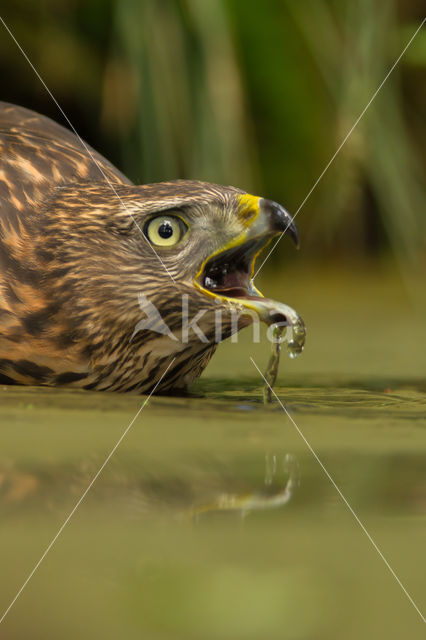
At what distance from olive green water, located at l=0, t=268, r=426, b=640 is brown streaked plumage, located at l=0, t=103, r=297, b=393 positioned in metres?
0.10

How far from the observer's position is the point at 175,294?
240cm

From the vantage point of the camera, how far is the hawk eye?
2.44 m

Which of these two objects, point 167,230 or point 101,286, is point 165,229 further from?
point 101,286

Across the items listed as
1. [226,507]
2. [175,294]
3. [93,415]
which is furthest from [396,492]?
[175,294]

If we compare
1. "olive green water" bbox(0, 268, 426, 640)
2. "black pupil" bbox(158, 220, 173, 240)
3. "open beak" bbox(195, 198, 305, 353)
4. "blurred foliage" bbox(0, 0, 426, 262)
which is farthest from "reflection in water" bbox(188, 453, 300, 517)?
"blurred foliage" bbox(0, 0, 426, 262)

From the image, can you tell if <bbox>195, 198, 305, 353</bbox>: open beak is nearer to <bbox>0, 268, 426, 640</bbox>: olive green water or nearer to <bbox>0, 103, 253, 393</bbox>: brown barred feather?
<bbox>0, 103, 253, 393</bbox>: brown barred feather

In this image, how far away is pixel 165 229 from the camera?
96.4 inches

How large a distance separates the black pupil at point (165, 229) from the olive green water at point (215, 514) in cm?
37

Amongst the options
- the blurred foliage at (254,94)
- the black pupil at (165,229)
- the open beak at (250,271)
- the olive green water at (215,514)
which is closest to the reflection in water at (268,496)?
the olive green water at (215,514)

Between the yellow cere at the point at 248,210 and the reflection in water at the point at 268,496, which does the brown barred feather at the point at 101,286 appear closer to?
the yellow cere at the point at 248,210

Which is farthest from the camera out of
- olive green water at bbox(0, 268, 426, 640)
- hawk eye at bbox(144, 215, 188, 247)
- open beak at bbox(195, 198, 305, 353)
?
hawk eye at bbox(144, 215, 188, 247)

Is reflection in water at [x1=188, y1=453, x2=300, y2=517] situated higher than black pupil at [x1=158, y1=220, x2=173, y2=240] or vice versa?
black pupil at [x1=158, y1=220, x2=173, y2=240]

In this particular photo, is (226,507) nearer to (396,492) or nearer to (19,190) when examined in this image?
(396,492)

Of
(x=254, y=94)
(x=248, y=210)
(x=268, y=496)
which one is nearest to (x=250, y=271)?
(x=248, y=210)
